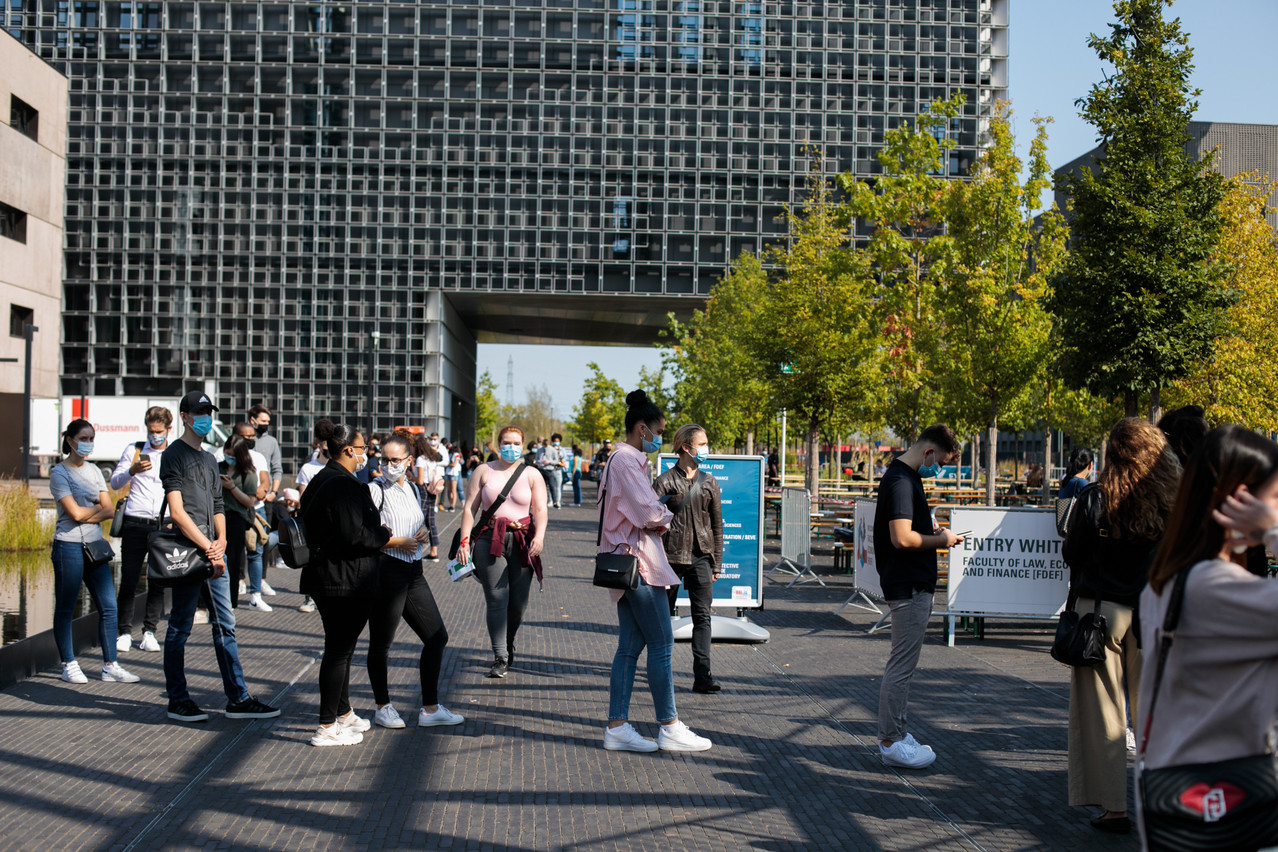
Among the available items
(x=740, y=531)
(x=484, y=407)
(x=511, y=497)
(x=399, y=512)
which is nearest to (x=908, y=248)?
(x=740, y=531)

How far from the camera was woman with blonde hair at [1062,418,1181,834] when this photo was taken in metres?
5.48

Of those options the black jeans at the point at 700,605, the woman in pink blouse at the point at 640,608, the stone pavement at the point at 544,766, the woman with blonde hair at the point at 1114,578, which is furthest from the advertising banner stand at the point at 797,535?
the woman with blonde hair at the point at 1114,578

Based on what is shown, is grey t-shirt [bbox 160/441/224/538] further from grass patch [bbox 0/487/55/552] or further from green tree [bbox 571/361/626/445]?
green tree [bbox 571/361/626/445]

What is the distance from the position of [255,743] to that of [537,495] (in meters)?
2.90

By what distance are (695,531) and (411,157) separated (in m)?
52.4

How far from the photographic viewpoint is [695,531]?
8.94 meters

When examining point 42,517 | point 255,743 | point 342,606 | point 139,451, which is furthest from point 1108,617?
point 42,517

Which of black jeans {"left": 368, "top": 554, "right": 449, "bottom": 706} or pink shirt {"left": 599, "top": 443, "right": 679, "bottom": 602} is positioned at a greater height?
pink shirt {"left": 599, "top": 443, "right": 679, "bottom": 602}

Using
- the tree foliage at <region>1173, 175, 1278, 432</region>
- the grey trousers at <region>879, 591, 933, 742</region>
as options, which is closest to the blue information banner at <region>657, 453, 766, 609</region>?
the grey trousers at <region>879, 591, 933, 742</region>

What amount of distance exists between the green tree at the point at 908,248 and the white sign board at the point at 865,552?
29.4 ft

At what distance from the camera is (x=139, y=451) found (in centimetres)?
938

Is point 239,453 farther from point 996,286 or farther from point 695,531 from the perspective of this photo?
point 996,286

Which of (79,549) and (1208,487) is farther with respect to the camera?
(79,549)

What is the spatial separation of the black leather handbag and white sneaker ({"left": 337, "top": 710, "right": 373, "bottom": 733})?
13.1ft
